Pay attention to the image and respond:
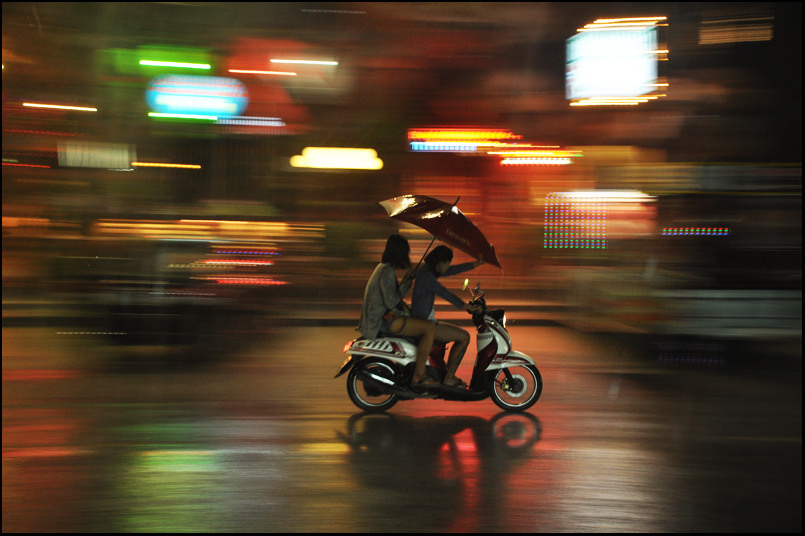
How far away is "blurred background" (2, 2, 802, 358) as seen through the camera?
12.8m

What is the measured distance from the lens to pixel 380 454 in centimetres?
514

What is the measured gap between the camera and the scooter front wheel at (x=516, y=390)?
6.43 m

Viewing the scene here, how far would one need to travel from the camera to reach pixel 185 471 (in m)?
4.70

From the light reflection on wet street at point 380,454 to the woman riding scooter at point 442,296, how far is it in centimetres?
52

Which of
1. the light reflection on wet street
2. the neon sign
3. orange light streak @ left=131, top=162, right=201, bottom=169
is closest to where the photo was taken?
the light reflection on wet street

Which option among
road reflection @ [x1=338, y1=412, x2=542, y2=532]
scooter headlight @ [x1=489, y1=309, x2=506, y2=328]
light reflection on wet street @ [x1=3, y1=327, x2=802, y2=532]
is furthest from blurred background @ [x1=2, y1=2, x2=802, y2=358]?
road reflection @ [x1=338, y1=412, x2=542, y2=532]

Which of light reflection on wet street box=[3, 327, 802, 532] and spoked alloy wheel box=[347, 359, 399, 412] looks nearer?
light reflection on wet street box=[3, 327, 802, 532]

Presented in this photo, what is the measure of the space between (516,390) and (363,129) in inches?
388

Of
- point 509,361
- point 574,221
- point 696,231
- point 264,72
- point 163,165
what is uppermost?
point 264,72

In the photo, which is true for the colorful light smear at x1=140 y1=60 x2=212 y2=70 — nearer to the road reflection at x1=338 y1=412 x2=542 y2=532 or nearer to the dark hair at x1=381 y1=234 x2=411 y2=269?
the dark hair at x1=381 y1=234 x2=411 y2=269

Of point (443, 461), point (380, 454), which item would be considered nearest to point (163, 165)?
point (380, 454)

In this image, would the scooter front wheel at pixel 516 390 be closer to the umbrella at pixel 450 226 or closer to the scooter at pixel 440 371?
the scooter at pixel 440 371

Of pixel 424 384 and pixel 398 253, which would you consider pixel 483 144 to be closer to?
pixel 398 253

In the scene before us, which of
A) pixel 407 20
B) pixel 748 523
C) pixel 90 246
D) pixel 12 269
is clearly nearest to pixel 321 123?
pixel 407 20
